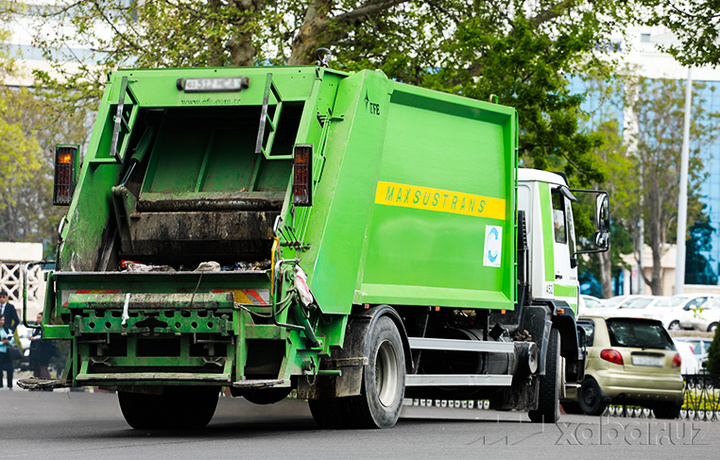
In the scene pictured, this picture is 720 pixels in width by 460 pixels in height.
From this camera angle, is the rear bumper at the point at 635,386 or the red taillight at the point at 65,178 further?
the rear bumper at the point at 635,386

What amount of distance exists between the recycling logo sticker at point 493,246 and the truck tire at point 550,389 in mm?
1709

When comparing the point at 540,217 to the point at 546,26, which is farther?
the point at 546,26

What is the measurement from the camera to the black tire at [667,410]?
16703mm

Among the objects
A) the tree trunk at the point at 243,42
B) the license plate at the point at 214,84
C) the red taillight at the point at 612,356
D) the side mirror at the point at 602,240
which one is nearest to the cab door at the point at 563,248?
the side mirror at the point at 602,240

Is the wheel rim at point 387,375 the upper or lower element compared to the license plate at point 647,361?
upper

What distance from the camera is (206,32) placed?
18266mm

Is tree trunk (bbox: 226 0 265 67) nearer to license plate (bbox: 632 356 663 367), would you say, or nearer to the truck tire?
license plate (bbox: 632 356 663 367)

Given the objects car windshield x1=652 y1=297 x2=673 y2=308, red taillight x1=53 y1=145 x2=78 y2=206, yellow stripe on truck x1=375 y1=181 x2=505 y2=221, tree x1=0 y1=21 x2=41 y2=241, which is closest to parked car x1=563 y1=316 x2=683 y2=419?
yellow stripe on truck x1=375 y1=181 x2=505 y2=221

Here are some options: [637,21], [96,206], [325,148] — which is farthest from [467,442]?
[637,21]

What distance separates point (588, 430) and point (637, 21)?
10.3m

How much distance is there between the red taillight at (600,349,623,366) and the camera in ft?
53.2

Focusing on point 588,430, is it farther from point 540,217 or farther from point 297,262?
point 297,262

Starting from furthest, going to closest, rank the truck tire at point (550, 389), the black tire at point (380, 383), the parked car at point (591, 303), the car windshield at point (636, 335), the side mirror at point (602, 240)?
the parked car at point (591, 303) < the car windshield at point (636, 335) < the side mirror at point (602, 240) < the truck tire at point (550, 389) < the black tire at point (380, 383)

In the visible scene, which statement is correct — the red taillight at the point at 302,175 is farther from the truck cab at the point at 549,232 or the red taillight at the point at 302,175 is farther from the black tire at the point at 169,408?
the truck cab at the point at 549,232
